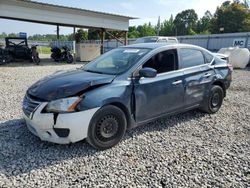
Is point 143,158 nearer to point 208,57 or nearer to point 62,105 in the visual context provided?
point 62,105

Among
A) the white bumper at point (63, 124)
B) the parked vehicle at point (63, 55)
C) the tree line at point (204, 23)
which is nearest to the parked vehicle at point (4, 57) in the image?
the parked vehicle at point (63, 55)

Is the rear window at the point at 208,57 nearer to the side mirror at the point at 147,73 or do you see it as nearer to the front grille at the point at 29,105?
the side mirror at the point at 147,73

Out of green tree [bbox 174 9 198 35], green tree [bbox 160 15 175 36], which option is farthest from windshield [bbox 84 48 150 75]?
green tree [bbox 174 9 198 35]

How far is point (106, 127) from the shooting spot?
134 inches

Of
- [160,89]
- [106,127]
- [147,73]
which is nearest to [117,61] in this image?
[147,73]

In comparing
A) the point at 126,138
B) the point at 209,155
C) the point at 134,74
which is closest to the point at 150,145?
the point at 126,138

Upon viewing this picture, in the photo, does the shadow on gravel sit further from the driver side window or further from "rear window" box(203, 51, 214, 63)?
"rear window" box(203, 51, 214, 63)

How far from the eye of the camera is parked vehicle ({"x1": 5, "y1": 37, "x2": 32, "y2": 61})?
1645 centimetres

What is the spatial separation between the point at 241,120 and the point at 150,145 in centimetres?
244

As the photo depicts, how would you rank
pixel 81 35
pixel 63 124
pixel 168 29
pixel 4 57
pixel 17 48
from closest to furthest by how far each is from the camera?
1. pixel 63 124
2. pixel 4 57
3. pixel 17 48
4. pixel 81 35
5. pixel 168 29

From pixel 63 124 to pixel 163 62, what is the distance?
6.91 ft

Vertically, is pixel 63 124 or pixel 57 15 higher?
pixel 57 15

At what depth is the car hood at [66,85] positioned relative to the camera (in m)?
3.16

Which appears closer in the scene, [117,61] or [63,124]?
[63,124]
